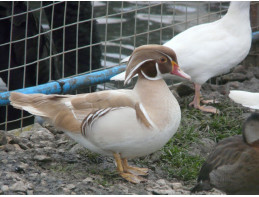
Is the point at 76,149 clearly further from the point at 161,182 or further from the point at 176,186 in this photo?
the point at 176,186

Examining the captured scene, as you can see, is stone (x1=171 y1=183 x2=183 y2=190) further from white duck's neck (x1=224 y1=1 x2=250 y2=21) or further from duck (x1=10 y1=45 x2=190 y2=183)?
white duck's neck (x1=224 y1=1 x2=250 y2=21)

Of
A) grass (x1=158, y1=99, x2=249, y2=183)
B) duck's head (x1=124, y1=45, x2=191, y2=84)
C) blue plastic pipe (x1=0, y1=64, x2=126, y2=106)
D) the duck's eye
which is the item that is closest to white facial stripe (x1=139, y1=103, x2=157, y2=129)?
duck's head (x1=124, y1=45, x2=191, y2=84)

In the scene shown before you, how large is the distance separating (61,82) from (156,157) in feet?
4.68

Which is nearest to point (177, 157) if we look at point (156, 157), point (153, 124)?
point (156, 157)

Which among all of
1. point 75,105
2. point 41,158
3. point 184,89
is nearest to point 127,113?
point 75,105

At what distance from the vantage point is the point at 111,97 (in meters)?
4.50

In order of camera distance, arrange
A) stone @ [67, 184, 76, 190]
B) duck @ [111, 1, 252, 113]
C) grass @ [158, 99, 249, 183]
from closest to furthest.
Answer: stone @ [67, 184, 76, 190] < grass @ [158, 99, 249, 183] < duck @ [111, 1, 252, 113]

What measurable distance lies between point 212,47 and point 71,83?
1553 millimetres

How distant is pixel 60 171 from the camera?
4586 millimetres

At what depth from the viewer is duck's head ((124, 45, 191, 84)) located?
454 cm

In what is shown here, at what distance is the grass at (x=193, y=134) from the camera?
4.95 meters

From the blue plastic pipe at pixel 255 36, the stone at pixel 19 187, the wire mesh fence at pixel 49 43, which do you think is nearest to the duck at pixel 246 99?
the wire mesh fence at pixel 49 43

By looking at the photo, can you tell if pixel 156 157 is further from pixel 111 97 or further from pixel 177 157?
pixel 111 97

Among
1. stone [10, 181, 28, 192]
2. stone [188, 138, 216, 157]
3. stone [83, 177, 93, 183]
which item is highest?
stone [10, 181, 28, 192]
